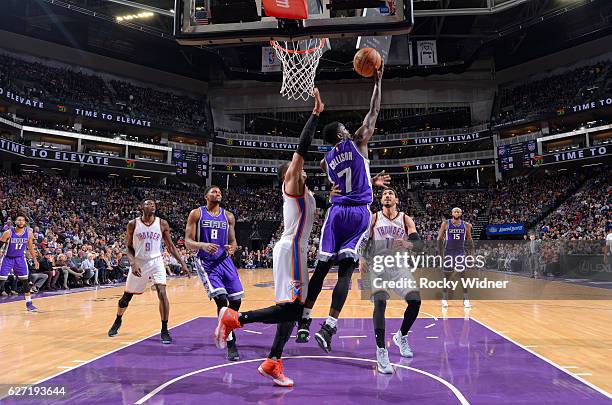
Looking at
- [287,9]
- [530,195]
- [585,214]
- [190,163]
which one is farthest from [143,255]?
[530,195]

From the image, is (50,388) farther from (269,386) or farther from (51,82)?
(51,82)

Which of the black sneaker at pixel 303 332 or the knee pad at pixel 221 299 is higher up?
the knee pad at pixel 221 299

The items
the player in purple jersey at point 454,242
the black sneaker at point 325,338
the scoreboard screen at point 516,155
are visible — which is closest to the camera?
the black sneaker at point 325,338

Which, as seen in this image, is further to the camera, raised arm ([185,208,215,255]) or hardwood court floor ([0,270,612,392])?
raised arm ([185,208,215,255])

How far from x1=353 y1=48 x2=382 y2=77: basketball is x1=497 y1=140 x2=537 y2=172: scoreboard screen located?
2991cm

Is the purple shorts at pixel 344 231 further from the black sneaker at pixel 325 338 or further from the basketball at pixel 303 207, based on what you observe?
the black sneaker at pixel 325 338

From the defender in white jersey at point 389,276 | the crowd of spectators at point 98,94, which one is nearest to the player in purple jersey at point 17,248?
the defender in white jersey at point 389,276

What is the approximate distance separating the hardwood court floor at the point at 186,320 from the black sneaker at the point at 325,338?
2.42m

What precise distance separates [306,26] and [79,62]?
33.2 meters

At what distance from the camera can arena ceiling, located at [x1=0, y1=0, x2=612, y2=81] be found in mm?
28312

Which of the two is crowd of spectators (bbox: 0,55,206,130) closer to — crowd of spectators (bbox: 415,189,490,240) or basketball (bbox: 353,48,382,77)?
crowd of spectators (bbox: 415,189,490,240)

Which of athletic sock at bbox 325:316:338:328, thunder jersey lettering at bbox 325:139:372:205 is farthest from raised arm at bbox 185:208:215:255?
athletic sock at bbox 325:316:338:328

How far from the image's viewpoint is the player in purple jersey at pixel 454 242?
8.66 m

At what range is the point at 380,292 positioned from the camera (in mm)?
4719
